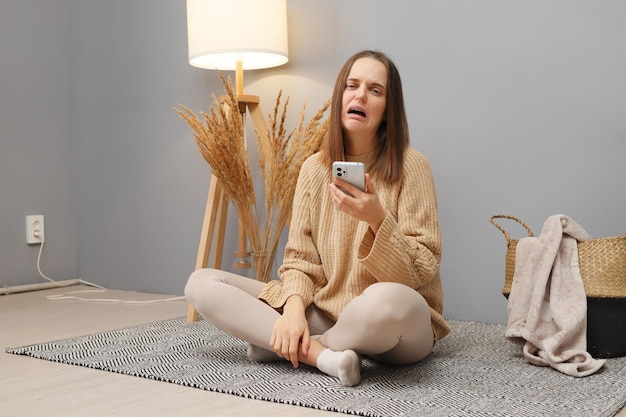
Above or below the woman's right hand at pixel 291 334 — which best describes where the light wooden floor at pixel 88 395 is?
below

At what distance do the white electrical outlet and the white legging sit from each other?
162 cm

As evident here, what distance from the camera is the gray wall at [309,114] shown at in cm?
207

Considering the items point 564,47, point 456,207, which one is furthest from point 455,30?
point 456,207

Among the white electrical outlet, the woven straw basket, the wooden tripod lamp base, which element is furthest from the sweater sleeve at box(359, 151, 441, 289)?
the white electrical outlet

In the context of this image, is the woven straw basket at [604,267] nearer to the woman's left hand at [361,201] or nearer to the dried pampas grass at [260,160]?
the woman's left hand at [361,201]

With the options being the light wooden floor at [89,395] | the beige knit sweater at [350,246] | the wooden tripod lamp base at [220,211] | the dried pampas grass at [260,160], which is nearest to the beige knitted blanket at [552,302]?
the beige knit sweater at [350,246]

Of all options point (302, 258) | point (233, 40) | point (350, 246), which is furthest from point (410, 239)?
point (233, 40)

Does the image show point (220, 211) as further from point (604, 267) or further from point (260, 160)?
point (604, 267)

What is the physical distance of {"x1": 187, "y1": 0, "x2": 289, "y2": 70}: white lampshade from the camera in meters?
A: 2.34

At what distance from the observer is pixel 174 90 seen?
2932mm

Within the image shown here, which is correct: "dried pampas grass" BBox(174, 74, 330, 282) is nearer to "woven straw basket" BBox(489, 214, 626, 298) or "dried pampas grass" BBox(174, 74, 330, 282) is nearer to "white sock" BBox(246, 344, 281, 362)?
"white sock" BBox(246, 344, 281, 362)

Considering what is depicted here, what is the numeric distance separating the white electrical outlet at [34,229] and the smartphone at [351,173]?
6.60 ft

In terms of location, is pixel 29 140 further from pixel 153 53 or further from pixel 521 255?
pixel 521 255

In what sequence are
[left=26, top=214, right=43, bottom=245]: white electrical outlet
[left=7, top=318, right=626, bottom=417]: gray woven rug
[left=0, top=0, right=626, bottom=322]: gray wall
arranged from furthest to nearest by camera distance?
[left=26, top=214, right=43, bottom=245]: white electrical outlet < [left=0, top=0, right=626, bottom=322]: gray wall < [left=7, top=318, right=626, bottom=417]: gray woven rug
